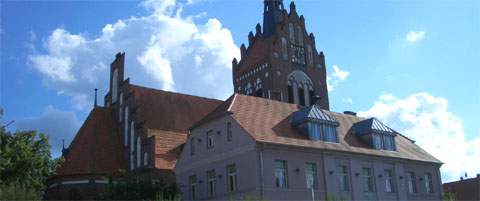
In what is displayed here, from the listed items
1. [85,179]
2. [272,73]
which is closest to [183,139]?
[85,179]

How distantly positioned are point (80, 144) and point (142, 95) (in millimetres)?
6554

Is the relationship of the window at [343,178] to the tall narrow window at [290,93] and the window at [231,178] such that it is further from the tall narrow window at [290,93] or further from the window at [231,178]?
the tall narrow window at [290,93]

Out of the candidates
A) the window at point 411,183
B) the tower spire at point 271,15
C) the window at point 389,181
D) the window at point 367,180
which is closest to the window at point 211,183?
the window at point 367,180

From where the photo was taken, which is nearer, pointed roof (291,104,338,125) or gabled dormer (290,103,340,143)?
gabled dormer (290,103,340,143)

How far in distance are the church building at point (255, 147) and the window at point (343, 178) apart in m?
0.06

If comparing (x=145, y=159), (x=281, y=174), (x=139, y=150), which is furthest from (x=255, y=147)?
(x=139, y=150)

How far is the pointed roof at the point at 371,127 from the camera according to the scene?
37875mm

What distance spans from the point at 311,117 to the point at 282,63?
2108cm

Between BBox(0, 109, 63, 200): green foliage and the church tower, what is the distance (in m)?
22.8

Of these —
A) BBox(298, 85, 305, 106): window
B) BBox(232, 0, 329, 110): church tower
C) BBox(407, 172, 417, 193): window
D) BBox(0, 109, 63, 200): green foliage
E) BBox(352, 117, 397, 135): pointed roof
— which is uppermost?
BBox(232, 0, 329, 110): church tower

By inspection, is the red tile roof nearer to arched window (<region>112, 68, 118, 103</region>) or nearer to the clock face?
arched window (<region>112, 68, 118, 103</region>)

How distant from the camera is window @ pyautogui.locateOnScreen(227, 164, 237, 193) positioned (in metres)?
32.4

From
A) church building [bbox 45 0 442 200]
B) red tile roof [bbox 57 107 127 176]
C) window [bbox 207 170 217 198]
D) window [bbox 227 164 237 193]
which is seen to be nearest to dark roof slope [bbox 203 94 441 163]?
church building [bbox 45 0 442 200]

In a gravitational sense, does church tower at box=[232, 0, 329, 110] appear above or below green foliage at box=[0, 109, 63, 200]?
above
